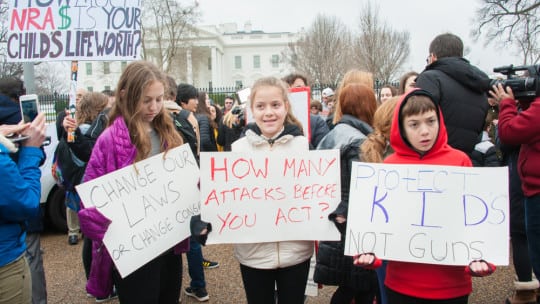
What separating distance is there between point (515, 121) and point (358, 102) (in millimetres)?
1123

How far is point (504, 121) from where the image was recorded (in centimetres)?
302

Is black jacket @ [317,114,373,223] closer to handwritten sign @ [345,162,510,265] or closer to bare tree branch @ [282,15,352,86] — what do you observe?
handwritten sign @ [345,162,510,265]

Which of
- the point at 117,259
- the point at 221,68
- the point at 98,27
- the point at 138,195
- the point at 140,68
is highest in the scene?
the point at 221,68

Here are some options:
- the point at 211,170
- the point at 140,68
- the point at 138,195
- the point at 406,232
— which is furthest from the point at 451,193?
the point at 140,68

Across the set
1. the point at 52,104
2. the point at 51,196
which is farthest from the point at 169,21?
the point at 51,196

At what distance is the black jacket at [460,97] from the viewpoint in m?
3.36

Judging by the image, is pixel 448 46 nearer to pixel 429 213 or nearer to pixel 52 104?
pixel 429 213

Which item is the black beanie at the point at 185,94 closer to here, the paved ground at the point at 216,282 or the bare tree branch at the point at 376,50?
the paved ground at the point at 216,282

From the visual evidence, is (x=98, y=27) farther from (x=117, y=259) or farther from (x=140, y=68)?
(x=117, y=259)

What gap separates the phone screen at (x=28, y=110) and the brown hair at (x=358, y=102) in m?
2.10

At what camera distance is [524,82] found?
290cm

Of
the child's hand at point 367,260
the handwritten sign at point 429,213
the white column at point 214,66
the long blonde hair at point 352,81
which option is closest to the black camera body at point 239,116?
the long blonde hair at point 352,81

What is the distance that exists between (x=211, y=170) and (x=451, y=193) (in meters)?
1.28

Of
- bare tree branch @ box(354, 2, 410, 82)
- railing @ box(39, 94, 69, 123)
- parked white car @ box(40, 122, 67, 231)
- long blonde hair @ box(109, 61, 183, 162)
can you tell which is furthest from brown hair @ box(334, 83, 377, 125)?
bare tree branch @ box(354, 2, 410, 82)
